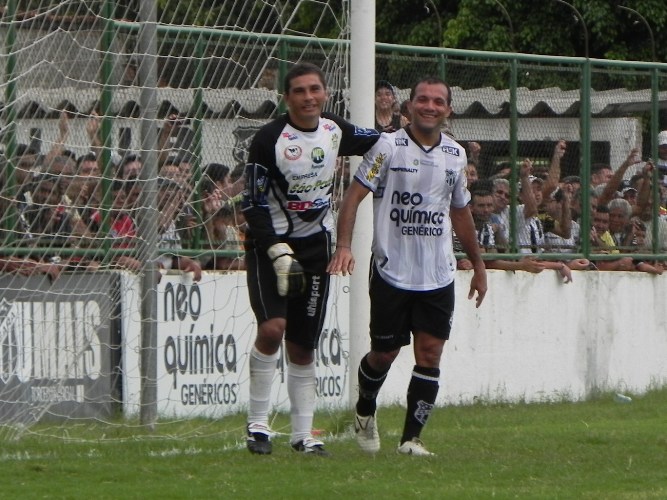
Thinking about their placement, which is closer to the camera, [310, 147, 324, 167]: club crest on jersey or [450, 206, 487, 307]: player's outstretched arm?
[310, 147, 324, 167]: club crest on jersey

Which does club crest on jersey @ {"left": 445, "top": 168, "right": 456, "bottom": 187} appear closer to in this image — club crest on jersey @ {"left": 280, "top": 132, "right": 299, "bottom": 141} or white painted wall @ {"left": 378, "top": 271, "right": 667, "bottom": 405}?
club crest on jersey @ {"left": 280, "top": 132, "right": 299, "bottom": 141}

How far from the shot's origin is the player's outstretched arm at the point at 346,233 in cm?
870

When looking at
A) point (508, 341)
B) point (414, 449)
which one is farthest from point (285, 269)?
point (508, 341)

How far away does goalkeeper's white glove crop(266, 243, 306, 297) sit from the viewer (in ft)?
28.5

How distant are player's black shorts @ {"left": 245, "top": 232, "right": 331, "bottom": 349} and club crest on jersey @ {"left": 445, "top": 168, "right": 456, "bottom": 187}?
29.8 inches

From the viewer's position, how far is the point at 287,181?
8867 mm

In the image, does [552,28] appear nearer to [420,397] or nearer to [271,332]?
[420,397]

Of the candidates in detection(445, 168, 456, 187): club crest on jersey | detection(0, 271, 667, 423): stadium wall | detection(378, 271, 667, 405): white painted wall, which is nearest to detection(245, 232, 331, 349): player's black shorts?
detection(445, 168, 456, 187): club crest on jersey

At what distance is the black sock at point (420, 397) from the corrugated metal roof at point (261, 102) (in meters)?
2.73

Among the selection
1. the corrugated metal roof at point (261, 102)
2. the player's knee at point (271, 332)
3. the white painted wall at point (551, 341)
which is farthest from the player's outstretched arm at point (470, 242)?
the white painted wall at point (551, 341)

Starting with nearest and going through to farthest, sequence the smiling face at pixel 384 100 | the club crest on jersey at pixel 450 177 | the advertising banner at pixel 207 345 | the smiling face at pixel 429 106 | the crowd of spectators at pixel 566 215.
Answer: the smiling face at pixel 429 106 < the club crest on jersey at pixel 450 177 < the advertising banner at pixel 207 345 < the smiling face at pixel 384 100 < the crowd of spectators at pixel 566 215

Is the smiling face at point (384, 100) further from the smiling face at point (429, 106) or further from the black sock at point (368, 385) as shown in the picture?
the black sock at point (368, 385)

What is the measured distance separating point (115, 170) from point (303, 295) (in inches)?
78.3

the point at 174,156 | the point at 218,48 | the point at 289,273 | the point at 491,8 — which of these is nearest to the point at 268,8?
the point at 218,48
